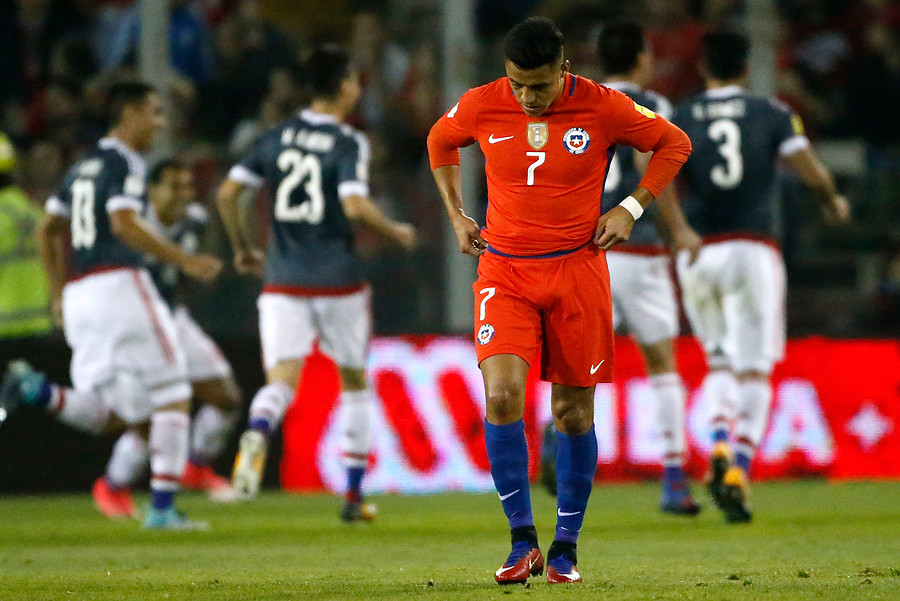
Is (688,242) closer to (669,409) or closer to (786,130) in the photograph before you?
(786,130)

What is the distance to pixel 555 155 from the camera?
5.21 meters

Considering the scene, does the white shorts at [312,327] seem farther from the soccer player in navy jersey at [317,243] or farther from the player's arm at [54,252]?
the player's arm at [54,252]

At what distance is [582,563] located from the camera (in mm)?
5855

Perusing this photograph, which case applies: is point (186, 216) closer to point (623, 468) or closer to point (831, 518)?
point (623, 468)

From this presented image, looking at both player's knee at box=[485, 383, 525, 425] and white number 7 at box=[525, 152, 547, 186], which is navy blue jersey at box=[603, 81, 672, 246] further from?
player's knee at box=[485, 383, 525, 425]

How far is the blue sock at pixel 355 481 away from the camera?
833cm

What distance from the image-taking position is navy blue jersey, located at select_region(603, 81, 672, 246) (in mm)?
8078

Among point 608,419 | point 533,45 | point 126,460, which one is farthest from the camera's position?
point 608,419

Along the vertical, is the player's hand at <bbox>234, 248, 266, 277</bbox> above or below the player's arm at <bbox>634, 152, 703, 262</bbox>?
below

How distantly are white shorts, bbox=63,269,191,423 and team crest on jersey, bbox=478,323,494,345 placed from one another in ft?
11.4

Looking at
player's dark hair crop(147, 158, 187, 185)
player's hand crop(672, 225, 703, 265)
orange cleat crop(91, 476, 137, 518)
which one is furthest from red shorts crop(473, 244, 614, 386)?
player's dark hair crop(147, 158, 187, 185)

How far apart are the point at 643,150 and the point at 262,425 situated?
314 centimetres

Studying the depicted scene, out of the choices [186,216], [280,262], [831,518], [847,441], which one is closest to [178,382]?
[280,262]

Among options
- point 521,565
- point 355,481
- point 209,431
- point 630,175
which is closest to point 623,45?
point 630,175
